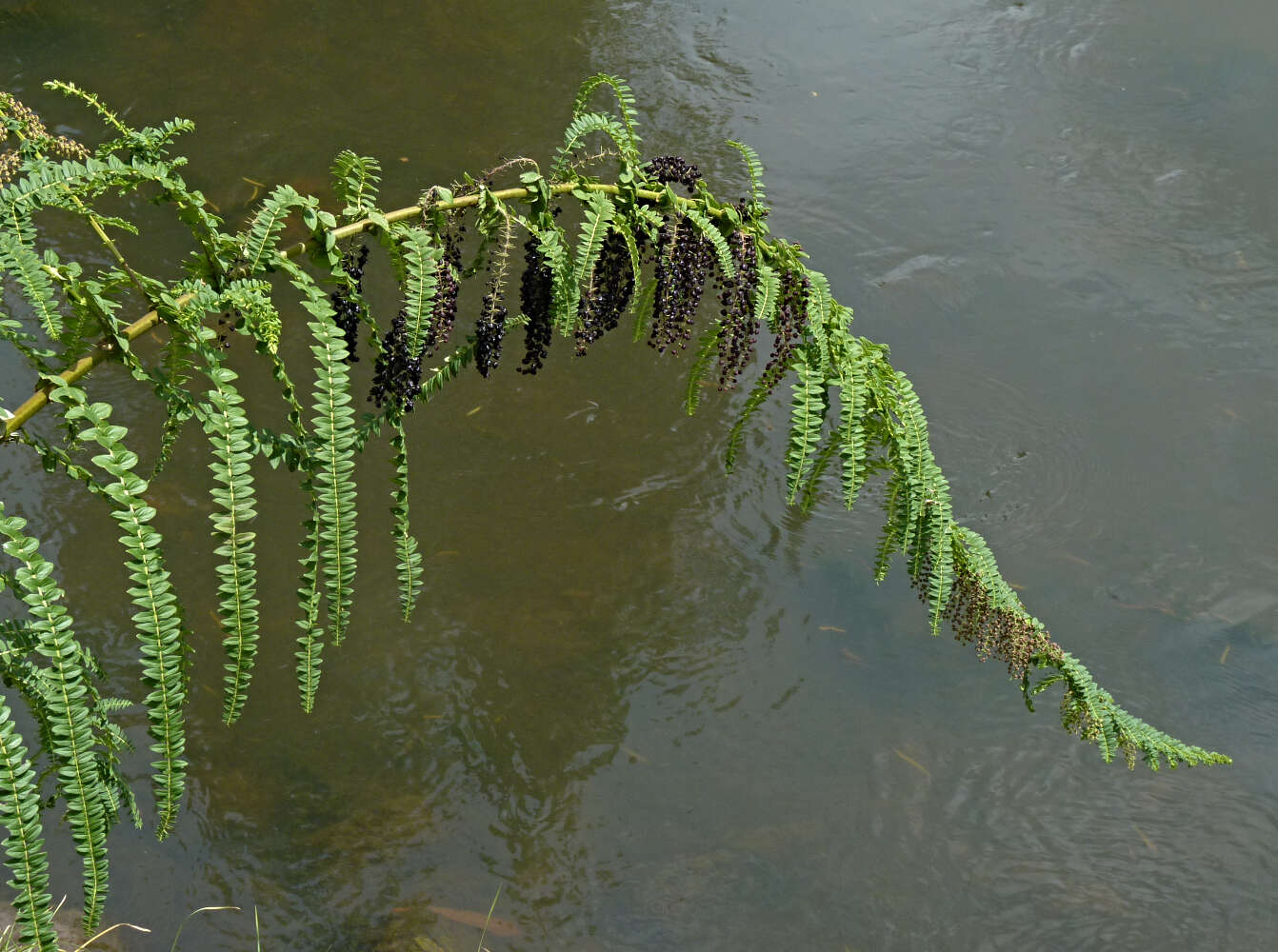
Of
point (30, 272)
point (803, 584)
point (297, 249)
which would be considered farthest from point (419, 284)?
point (803, 584)

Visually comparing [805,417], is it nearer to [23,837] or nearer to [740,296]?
[740,296]

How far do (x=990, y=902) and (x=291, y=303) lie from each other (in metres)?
3.03

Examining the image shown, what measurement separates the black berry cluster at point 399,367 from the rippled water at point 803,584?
1.68m

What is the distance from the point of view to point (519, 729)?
10.3 ft

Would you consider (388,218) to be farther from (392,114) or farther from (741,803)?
(392,114)

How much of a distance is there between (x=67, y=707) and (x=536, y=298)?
2.83ft

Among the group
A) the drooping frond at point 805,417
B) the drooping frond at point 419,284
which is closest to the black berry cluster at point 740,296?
the drooping frond at point 805,417

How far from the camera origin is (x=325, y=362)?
1.45m

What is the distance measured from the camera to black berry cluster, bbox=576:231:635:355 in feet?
5.78

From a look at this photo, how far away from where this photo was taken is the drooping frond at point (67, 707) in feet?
4.26

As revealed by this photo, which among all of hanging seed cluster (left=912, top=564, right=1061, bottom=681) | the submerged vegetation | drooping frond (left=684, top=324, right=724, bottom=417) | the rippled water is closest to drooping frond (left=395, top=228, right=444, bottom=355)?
the submerged vegetation

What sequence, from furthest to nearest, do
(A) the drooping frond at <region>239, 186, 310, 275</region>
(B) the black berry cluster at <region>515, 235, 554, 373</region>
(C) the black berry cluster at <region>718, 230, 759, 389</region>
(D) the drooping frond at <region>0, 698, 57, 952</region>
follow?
(C) the black berry cluster at <region>718, 230, 759, 389</region>
(B) the black berry cluster at <region>515, 235, 554, 373</region>
(A) the drooping frond at <region>239, 186, 310, 275</region>
(D) the drooping frond at <region>0, 698, 57, 952</region>

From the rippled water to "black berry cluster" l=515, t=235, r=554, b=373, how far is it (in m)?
1.64

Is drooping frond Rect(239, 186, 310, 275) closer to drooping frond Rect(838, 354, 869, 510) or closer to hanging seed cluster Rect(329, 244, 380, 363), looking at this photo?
hanging seed cluster Rect(329, 244, 380, 363)
